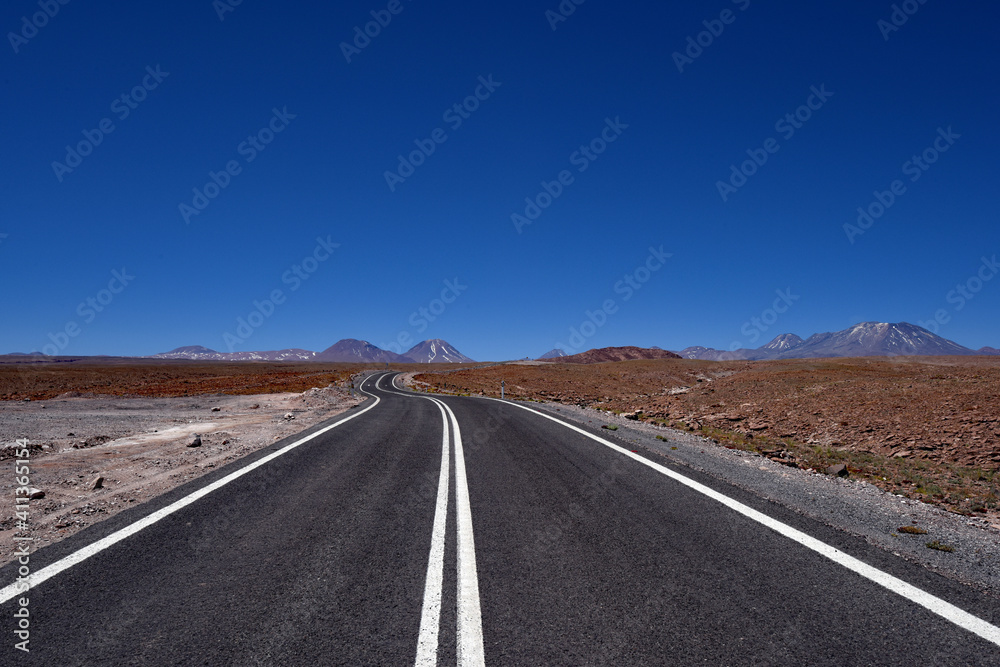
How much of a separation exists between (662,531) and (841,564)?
1454mm

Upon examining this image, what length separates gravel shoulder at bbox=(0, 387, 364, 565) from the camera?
17.9 feet

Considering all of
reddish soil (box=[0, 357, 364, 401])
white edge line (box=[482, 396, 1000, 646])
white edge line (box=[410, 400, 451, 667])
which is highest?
white edge line (box=[482, 396, 1000, 646])

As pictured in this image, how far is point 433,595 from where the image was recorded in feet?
11.1

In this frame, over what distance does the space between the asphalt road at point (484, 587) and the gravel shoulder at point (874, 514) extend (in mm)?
315

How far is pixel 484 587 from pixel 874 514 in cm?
479

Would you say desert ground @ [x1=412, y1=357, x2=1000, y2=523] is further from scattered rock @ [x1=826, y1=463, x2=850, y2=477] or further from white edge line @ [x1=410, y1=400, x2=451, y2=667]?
white edge line @ [x1=410, y1=400, x2=451, y2=667]

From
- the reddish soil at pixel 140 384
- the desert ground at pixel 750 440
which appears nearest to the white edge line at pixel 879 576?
the desert ground at pixel 750 440

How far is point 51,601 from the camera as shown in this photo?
329 cm

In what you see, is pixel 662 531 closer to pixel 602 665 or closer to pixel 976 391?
pixel 602 665

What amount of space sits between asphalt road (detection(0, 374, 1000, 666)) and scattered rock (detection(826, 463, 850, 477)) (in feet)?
9.81

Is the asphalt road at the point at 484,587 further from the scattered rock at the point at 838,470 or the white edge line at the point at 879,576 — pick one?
the scattered rock at the point at 838,470

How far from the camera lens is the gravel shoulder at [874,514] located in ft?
13.0

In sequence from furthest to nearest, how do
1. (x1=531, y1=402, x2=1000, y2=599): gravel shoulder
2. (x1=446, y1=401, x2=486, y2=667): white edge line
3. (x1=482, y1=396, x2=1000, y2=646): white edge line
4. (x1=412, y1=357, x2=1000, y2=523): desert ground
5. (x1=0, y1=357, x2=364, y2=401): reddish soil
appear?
(x1=0, y1=357, x2=364, y2=401): reddish soil, (x1=412, y1=357, x2=1000, y2=523): desert ground, (x1=531, y1=402, x2=1000, y2=599): gravel shoulder, (x1=482, y1=396, x2=1000, y2=646): white edge line, (x1=446, y1=401, x2=486, y2=667): white edge line

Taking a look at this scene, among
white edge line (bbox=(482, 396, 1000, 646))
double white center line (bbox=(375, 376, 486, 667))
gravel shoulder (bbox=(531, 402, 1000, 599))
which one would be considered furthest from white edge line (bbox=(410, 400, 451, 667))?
gravel shoulder (bbox=(531, 402, 1000, 599))
